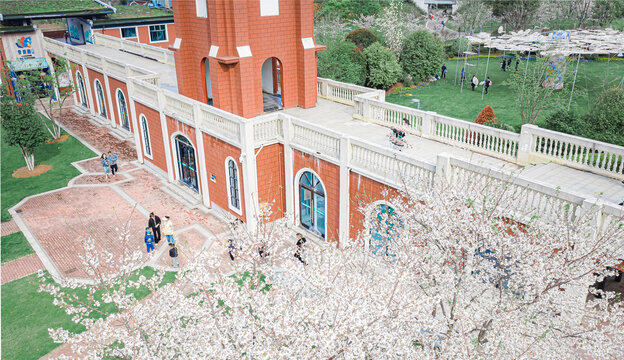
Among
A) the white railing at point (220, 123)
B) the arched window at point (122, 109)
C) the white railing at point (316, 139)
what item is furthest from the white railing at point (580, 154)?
the arched window at point (122, 109)

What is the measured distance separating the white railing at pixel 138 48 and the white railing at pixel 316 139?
18726mm

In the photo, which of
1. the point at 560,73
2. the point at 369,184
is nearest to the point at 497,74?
the point at 560,73

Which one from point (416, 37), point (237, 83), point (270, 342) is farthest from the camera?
point (416, 37)

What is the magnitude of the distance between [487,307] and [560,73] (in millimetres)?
30301

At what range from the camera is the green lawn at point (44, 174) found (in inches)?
920

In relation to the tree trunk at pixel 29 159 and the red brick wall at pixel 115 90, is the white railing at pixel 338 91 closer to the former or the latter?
the red brick wall at pixel 115 90

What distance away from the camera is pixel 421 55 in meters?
43.8

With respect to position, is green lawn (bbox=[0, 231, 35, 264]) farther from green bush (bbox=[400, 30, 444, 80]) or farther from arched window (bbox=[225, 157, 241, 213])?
green bush (bbox=[400, 30, 444, 80])

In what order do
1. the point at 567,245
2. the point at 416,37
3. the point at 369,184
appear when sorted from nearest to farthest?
the point at 567,245 → the point at 369,184 → the point at 416,37

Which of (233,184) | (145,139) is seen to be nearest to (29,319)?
(233,184)

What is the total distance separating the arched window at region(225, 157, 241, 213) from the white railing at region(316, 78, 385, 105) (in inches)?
259

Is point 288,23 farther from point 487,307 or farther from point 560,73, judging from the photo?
point 560,73

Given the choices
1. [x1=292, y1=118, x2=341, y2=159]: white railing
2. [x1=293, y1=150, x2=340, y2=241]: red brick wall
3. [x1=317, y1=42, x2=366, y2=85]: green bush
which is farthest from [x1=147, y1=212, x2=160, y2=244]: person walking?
[x1=317, y1=42, x2=366, y2=85]: green bush

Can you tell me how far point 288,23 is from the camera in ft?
67.6
